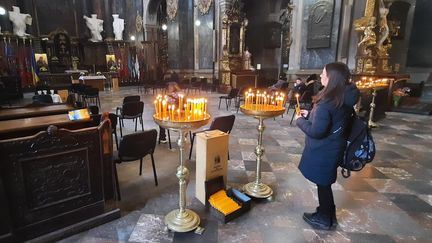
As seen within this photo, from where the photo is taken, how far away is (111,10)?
52.0 ft

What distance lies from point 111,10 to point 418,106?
1644 centimetres

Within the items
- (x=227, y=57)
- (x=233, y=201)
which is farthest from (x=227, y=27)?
(x=233, y=201)

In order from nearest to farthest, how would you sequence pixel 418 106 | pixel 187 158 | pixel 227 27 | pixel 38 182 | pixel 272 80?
1. pixel 38 182
2. pixel 187 158
3. pixel 418 106
4. pixel 227 27
5. pixel 272 80

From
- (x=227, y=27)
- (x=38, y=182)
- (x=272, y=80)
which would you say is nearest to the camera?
(x=38, y=182)

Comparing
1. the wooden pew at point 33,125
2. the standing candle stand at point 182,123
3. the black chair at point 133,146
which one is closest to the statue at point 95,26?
the wooden pew at point 33,125

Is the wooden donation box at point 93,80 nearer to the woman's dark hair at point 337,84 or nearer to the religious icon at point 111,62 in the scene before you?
the religious icon at point 111,62

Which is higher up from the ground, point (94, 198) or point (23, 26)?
point (23, 26)

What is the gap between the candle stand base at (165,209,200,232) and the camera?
2.41 m

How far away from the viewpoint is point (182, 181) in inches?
96.2

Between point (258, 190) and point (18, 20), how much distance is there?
15386mm

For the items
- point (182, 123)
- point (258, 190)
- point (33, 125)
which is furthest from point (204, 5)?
point (182, 123)

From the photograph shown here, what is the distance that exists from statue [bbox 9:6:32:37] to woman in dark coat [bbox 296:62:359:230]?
1563 cm

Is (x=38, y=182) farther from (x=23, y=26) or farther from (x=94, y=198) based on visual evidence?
(x=23, y=26)

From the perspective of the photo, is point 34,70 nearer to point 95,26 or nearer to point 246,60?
point 95,26
